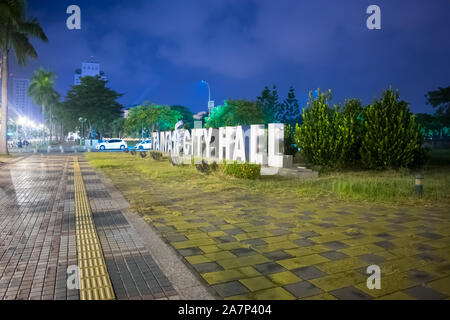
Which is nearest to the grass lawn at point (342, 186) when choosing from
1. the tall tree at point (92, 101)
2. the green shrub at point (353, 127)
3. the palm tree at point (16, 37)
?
the green shrub at point (353, 127)

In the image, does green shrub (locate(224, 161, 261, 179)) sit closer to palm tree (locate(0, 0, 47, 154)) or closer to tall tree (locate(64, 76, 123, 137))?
palm tree (locate(0, 0, 47, 154))

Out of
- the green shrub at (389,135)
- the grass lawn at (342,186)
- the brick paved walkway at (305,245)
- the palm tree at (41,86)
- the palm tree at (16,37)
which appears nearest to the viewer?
the brick paved walkway at (305,245)

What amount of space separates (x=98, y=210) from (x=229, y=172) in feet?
21.3

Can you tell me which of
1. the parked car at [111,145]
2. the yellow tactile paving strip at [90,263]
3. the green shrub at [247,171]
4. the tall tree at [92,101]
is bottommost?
the yellow tactile paving strip at [90,263]

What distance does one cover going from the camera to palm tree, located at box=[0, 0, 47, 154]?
2575cm

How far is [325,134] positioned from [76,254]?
12.2 meters

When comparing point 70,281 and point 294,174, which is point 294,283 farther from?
point 294,174

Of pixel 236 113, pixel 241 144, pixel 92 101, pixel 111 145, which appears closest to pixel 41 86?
pixel 92 101

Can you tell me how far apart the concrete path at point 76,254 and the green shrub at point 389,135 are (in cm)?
1075

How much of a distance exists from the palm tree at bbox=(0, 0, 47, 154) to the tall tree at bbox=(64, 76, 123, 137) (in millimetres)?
36794

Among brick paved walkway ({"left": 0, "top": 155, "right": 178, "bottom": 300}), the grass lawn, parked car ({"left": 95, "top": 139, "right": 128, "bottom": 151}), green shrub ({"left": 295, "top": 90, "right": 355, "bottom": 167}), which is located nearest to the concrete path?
brick paved walkway ({"left": 0, "top": 155, "right": 178, "bottom": 300})

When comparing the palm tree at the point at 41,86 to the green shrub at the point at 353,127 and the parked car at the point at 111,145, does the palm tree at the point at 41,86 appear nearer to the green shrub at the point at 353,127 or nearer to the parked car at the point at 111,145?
the parked car at the point at 111,145

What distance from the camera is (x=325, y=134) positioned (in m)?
14.9

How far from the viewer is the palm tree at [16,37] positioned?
84.5 ft
